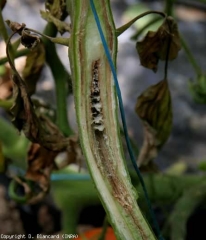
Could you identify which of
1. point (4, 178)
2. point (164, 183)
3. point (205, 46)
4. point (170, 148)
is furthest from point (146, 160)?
Result: point (205, 46)

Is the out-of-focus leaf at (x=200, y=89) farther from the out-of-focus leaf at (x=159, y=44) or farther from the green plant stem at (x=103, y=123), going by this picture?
the green plant stem at (x=103, y=123)

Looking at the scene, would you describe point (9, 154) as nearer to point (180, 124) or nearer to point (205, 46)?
point (180, 124)

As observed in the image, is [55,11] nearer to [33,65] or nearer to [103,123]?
[33,65]

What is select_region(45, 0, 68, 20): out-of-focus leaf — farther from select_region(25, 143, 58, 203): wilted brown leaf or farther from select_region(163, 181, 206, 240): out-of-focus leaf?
select_region(163, 181, 206, 240): out-of-focus leaf

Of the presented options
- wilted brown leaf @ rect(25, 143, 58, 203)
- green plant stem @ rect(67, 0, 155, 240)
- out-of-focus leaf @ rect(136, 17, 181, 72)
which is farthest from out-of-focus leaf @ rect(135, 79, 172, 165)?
green plant stem @ rect(67, 0, 155, 240)

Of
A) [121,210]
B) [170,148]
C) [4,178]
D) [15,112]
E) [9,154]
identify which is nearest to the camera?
[121,210]

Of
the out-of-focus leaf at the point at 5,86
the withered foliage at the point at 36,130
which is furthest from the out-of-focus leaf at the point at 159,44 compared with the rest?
the out-of-focus leaf at the point at 5,86
